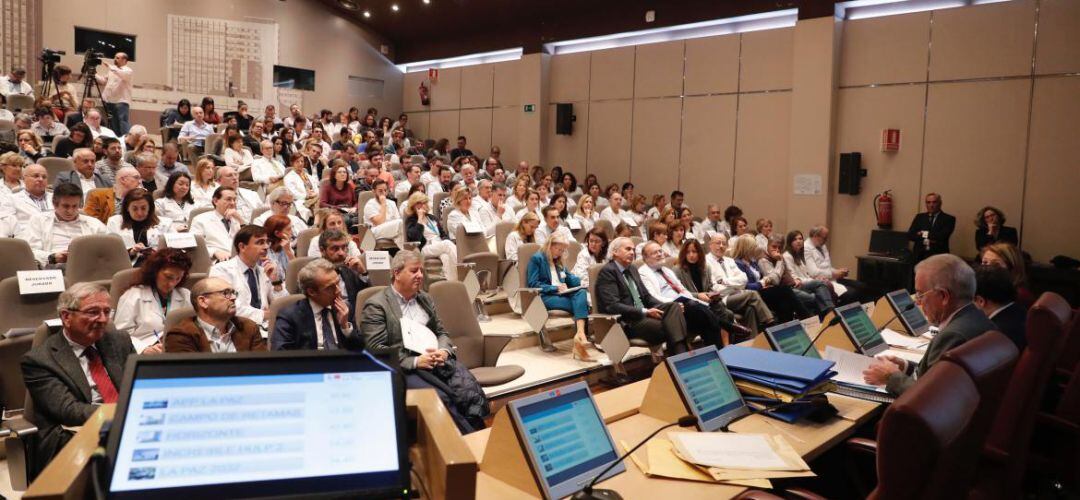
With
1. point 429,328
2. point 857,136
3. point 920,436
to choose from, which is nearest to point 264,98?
point 857,136

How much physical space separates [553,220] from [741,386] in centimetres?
473

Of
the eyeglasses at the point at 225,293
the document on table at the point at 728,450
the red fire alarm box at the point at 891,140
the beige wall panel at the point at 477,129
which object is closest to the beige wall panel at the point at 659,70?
the red fire alarm box at the point at 891,140

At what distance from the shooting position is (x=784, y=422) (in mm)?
2293

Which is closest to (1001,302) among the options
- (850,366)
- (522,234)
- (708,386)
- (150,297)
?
(850,366)

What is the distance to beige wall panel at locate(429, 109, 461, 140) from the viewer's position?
562 inches

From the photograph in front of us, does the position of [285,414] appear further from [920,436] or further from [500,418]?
[920,436]

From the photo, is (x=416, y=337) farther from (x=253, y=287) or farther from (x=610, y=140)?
(x=610, y=140)

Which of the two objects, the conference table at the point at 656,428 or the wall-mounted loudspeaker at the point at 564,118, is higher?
the wall-mounted loudspeaker at the point at 564,118

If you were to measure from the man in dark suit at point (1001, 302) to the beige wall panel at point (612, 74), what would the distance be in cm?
888

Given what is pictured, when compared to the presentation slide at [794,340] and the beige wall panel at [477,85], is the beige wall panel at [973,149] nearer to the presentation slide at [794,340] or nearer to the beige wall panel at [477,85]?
the presentation slide at [794,340]

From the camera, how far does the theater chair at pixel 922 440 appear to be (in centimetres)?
120

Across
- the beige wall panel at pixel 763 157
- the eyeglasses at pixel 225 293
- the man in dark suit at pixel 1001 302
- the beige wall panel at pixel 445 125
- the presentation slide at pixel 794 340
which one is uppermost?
the beige wall panel at pixel 445 125

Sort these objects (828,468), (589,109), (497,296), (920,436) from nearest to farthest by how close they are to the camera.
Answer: (920,436), (828,468), (497,296), (589,109)

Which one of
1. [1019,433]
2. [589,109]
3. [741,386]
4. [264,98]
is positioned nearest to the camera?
[1019,433]
